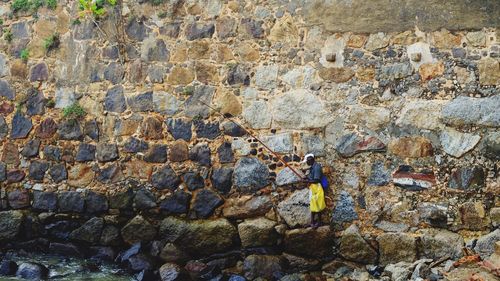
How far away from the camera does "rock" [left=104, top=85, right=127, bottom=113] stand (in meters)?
7.96

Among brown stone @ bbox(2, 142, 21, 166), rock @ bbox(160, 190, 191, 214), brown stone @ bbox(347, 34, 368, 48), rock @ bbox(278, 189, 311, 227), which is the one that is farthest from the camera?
brown stone @ bbox(2, 142, 21, 166)

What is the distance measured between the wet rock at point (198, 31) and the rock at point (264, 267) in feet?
8.52

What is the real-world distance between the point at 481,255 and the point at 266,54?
3.10 metres

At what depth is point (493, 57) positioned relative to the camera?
266 inches

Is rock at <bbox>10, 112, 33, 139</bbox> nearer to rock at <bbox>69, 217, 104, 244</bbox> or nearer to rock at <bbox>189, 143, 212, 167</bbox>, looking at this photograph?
rock at <bbox>69, 217, 104, 244</bbox>

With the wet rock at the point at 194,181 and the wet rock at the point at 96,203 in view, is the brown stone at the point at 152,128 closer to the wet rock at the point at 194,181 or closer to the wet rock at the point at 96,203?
the wet rock at the point at 194,181

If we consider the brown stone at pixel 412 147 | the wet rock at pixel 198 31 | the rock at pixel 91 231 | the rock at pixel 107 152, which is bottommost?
the rock at pixel 91 231

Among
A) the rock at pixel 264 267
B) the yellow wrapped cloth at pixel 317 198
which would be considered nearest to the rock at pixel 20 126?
the rock at pixel 264 267

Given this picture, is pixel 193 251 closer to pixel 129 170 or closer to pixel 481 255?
pixel 129 170

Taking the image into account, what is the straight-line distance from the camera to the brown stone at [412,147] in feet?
22.8

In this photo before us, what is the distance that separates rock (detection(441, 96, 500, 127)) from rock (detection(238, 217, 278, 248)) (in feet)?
7.19

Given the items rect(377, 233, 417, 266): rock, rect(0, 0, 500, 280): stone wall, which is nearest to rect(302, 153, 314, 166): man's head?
rect(0, 0, 500, 280): stone wall

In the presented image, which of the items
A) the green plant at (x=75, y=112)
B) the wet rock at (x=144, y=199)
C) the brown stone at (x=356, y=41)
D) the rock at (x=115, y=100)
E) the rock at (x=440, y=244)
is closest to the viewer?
the rock at (x=440, y=244)

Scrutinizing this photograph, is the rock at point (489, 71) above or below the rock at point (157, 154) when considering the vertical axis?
above
